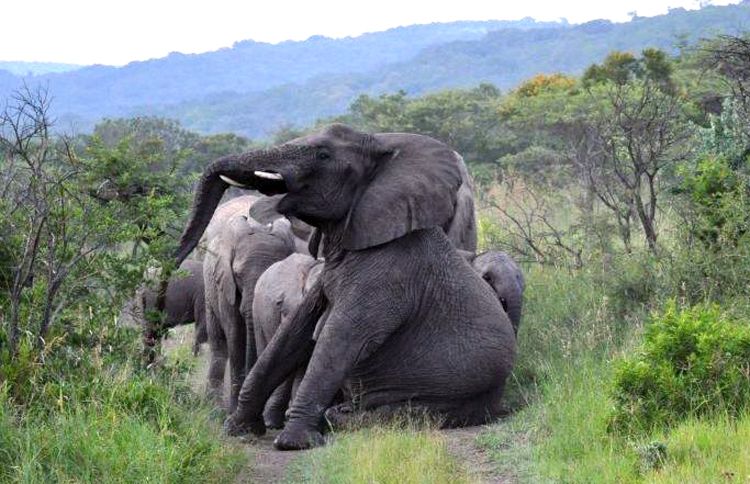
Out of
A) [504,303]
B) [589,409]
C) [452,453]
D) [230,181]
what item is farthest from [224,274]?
[589,409]

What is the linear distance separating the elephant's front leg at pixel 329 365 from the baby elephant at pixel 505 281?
125cm

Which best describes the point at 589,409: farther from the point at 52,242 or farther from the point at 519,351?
the point at 52,242

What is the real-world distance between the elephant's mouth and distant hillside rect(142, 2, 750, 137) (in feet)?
393

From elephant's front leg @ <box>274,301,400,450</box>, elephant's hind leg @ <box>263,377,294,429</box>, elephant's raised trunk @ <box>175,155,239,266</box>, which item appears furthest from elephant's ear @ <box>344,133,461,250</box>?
elephant's hind leg @ <box>263,377,294,429</box>

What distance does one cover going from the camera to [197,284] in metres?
11.8

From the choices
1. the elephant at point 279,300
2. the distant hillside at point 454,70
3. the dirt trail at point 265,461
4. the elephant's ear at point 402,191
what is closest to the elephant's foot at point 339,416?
the dirt trail at point 265,461

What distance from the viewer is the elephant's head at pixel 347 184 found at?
761 centimetres

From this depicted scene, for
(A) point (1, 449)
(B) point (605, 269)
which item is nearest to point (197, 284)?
(B) point (605, 269)

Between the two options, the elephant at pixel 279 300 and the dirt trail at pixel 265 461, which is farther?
the elephant at pixel 279 300

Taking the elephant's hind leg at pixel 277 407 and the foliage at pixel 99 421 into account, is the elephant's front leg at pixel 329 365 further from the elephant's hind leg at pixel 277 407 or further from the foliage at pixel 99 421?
the elephant's hind leg at pixel 277 407

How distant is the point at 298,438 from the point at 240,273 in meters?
2.21

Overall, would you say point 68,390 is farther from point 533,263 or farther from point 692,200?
point 533,263

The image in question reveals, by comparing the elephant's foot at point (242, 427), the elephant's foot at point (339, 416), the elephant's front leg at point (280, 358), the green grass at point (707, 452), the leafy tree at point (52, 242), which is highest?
the leafy tree at point (52, 242)

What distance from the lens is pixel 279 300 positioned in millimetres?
8570
